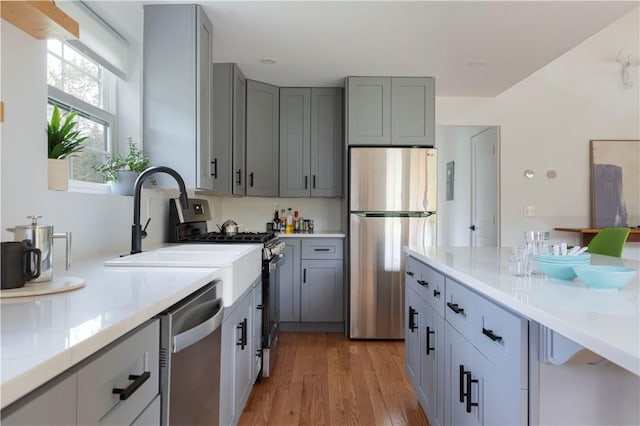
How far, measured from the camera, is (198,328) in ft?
3.80

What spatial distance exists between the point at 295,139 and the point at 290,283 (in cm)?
144

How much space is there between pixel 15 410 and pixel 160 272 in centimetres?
83

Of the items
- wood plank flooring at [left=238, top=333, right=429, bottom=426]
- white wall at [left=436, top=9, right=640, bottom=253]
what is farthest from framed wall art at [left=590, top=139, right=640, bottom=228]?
wood plank flooring at [left=238, top=333, right=429, bottom=426]

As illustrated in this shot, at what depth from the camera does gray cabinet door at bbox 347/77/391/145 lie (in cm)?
365

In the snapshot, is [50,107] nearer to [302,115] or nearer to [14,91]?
[14,91]

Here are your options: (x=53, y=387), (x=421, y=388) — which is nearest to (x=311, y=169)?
(x=421, y=388)

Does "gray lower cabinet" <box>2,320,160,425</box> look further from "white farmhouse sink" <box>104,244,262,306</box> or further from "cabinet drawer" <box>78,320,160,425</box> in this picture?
"white farmhouse sink" <box>104,244,262,306</box>

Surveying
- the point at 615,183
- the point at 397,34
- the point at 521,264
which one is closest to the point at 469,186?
the point at 615,183

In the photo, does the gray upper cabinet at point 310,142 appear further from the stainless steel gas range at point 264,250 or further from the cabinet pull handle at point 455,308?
the cabinet pull handle at point 455,308

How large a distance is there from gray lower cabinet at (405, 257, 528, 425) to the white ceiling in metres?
1.60

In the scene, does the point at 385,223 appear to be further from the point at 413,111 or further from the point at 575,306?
the point at 575,306

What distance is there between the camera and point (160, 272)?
1.35 m

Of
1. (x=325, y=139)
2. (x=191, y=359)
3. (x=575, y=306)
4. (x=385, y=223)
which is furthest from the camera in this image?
(x=325, y=139)

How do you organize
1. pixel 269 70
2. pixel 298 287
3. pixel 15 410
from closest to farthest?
pixel 15 410
pixel 269 70
pixel 298 287
